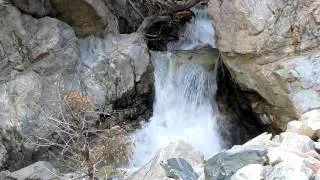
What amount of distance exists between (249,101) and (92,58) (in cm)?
352

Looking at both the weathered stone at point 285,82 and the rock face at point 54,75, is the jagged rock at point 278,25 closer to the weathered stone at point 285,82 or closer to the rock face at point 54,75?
the weathered stone at point 285,82

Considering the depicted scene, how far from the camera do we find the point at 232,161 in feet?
22.2

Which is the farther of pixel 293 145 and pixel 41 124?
pixel 41 124

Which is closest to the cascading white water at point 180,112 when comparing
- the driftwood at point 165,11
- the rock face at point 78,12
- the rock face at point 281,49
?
the driftwood at point 165,11

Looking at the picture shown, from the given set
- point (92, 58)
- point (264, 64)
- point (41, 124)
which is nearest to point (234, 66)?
point (264, 64)

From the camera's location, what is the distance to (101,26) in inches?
469

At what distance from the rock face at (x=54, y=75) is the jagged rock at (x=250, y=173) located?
4.28m

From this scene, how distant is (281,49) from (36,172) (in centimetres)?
511

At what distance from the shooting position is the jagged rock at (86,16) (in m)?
11.4

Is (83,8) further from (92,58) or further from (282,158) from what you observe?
(282,158)

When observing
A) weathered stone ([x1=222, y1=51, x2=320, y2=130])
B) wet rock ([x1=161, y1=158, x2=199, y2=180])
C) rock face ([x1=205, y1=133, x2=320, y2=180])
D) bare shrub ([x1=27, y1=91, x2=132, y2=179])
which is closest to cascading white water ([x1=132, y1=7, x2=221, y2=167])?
bare shrub ([x1=27, y1=91, x2=132, y2=179])

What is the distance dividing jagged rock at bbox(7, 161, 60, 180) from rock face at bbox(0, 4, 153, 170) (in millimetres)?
827

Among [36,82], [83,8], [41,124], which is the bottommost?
[41,124]

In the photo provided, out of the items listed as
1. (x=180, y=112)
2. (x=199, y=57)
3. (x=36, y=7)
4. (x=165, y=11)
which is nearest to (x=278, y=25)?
(x=199, y=57)
